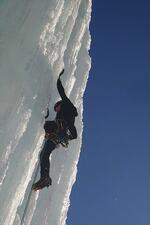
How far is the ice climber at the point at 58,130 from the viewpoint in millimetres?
8719

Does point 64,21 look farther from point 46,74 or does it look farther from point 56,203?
point 56,203

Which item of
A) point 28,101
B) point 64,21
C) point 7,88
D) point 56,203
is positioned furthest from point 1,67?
point 56,203

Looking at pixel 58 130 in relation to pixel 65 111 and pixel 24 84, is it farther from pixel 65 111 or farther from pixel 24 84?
pixel 24 84

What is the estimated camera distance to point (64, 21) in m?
10.5

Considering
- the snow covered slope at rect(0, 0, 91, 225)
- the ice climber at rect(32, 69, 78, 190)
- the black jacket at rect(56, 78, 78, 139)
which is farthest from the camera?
the black jacket at rect(56, 78, 78, 139)

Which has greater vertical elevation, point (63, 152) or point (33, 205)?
point (63, 152)

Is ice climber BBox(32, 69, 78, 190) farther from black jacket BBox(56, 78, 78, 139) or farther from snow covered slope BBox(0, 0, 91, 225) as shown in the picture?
snow covered slope BBox(0, 0, 91, 225)

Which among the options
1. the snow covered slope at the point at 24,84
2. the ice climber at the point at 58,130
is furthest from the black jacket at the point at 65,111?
the snow covered slope at the point at 24,84

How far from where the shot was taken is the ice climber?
8.72 m

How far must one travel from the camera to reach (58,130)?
8.81 meters

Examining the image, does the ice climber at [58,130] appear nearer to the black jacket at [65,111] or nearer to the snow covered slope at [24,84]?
the black jacket at [65,111]

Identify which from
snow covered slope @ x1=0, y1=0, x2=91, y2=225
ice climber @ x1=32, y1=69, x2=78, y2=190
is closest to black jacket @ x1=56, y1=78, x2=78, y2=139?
ice climber @ x1=32, y1=69, x2=78, y2=190

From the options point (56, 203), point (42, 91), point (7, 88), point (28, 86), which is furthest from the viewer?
point (56, 203)

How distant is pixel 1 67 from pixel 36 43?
1076 mm
